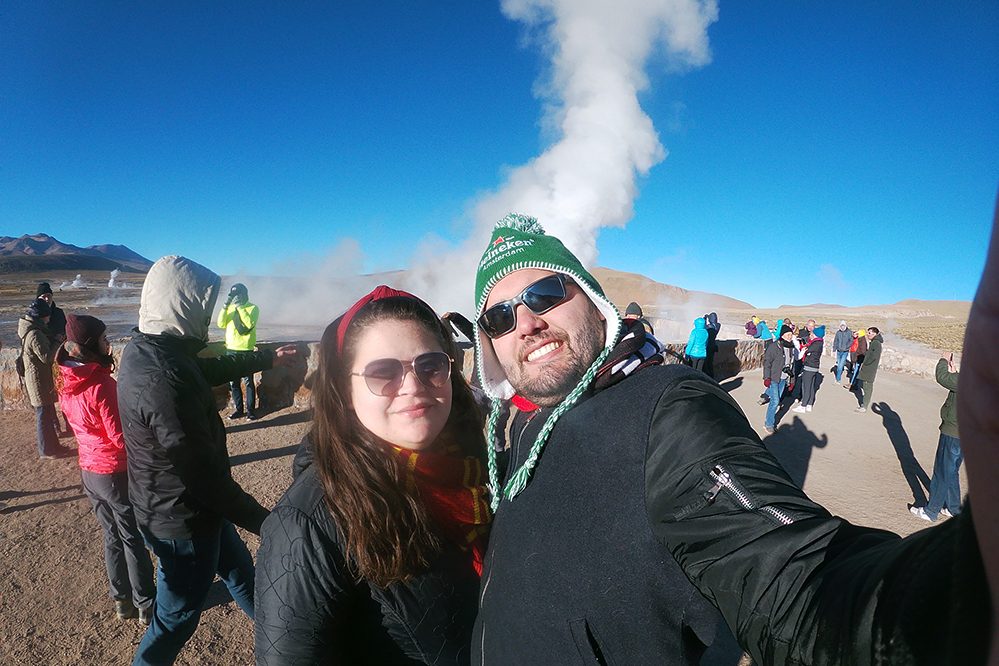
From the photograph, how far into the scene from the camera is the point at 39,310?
18.1 ft

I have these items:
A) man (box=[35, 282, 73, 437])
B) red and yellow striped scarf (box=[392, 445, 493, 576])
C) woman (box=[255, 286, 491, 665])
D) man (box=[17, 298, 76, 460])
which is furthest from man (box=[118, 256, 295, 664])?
man (box=[35, 282, 73, 437])

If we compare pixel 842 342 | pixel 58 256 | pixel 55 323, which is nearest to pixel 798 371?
pixel 842 342

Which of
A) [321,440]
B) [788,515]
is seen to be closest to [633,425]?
[788,515]

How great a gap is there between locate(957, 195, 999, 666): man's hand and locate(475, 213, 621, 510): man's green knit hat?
85cm

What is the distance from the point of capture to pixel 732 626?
0.85 metres

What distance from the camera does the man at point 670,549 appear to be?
0.63m

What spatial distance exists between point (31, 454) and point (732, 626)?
7578 millimetres

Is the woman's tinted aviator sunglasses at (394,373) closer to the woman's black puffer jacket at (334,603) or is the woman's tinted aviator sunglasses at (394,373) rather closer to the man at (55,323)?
the woman's black puffer jacket at (334,603)

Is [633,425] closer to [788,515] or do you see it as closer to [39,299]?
[788,515]

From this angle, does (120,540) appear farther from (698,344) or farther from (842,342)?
(842,342)

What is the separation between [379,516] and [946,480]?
5.58 meters

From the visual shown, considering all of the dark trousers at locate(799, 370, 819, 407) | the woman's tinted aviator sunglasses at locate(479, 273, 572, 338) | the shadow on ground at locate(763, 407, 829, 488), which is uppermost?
the woman's tinted aviator sunglasses at locate(479, 273, 572, 338)

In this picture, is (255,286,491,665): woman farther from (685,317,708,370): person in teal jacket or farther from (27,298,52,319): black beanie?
(685,317,708,370): person in teal jacket

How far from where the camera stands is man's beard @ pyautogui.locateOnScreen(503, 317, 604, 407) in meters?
1.41
